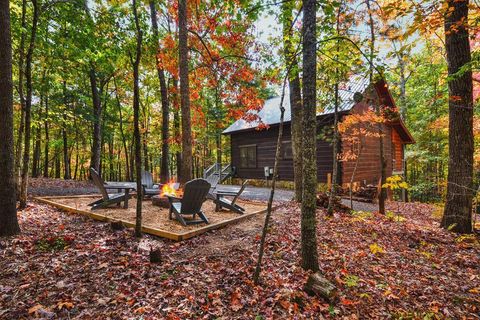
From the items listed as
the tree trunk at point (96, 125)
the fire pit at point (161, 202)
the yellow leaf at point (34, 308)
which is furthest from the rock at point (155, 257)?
the tree trunk at point (96, 125)

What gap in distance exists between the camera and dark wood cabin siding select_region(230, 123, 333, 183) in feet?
42.6

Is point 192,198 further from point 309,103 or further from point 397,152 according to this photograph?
point 397,152

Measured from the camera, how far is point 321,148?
13.2 metres

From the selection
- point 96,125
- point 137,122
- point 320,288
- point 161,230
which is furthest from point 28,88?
point 96,125

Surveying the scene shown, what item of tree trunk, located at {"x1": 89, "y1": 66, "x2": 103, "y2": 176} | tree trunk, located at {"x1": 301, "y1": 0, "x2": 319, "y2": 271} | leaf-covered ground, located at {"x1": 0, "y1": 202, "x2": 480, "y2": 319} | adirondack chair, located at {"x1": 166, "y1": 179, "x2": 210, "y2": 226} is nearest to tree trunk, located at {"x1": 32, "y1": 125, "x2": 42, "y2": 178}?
tree trunk, located at {"x1": 89, "y1": 66, "x2": 103, "y2": 176}

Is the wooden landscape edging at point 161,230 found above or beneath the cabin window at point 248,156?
beneath

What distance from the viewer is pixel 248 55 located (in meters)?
9.98

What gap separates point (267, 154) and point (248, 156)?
1845 mm

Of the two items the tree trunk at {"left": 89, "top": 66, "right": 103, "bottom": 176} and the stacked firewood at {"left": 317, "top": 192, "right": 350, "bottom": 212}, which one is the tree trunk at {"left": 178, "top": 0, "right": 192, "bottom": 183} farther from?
the tree trunk at {"left": 89, "top": 66, "right": 103, "bottom": 176}

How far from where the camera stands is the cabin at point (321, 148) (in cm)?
1289

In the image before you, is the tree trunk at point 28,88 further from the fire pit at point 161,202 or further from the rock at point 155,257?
the rock at point 155,257

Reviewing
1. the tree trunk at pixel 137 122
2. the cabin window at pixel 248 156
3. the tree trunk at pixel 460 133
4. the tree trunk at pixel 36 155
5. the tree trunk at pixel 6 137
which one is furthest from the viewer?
the tree trunk at pixel 36 155

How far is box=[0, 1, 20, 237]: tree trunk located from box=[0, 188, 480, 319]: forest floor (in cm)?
35

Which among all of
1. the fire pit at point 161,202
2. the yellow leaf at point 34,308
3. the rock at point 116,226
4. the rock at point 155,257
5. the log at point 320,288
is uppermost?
the fire pit at point 161,202
